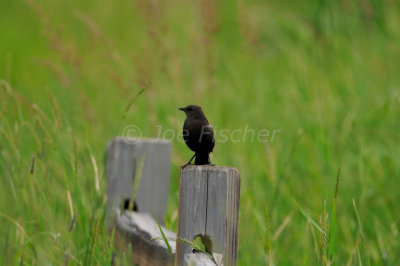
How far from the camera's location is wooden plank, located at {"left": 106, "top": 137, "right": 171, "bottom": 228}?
2.70 m

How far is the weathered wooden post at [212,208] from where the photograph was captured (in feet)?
5.40

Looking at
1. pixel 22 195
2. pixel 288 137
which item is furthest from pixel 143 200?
pixel 288 137

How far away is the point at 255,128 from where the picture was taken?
12.6 feet

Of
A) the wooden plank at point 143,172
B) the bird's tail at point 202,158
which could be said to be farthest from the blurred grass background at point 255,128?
the bird's tail at point 202,158

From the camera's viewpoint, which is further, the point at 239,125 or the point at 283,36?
the point at 283,36

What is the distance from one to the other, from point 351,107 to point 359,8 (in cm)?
223

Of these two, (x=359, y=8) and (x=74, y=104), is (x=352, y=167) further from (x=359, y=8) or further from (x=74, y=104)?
(x=359, y=8)

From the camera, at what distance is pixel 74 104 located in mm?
4492

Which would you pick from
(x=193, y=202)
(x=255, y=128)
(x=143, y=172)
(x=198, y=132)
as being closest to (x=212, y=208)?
(x=193, y=202)

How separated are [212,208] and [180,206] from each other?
12 cm

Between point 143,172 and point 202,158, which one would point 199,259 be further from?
point 143,172

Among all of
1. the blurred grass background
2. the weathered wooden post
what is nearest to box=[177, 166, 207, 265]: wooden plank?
the weathered wooden post

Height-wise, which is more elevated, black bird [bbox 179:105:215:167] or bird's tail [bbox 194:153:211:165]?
black bird [bbox 179:105:215:167]

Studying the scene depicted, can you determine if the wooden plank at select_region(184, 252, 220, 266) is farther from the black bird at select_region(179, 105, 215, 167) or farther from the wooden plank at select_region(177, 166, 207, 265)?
the black bird at select_region(179, 105, 215, 167)
